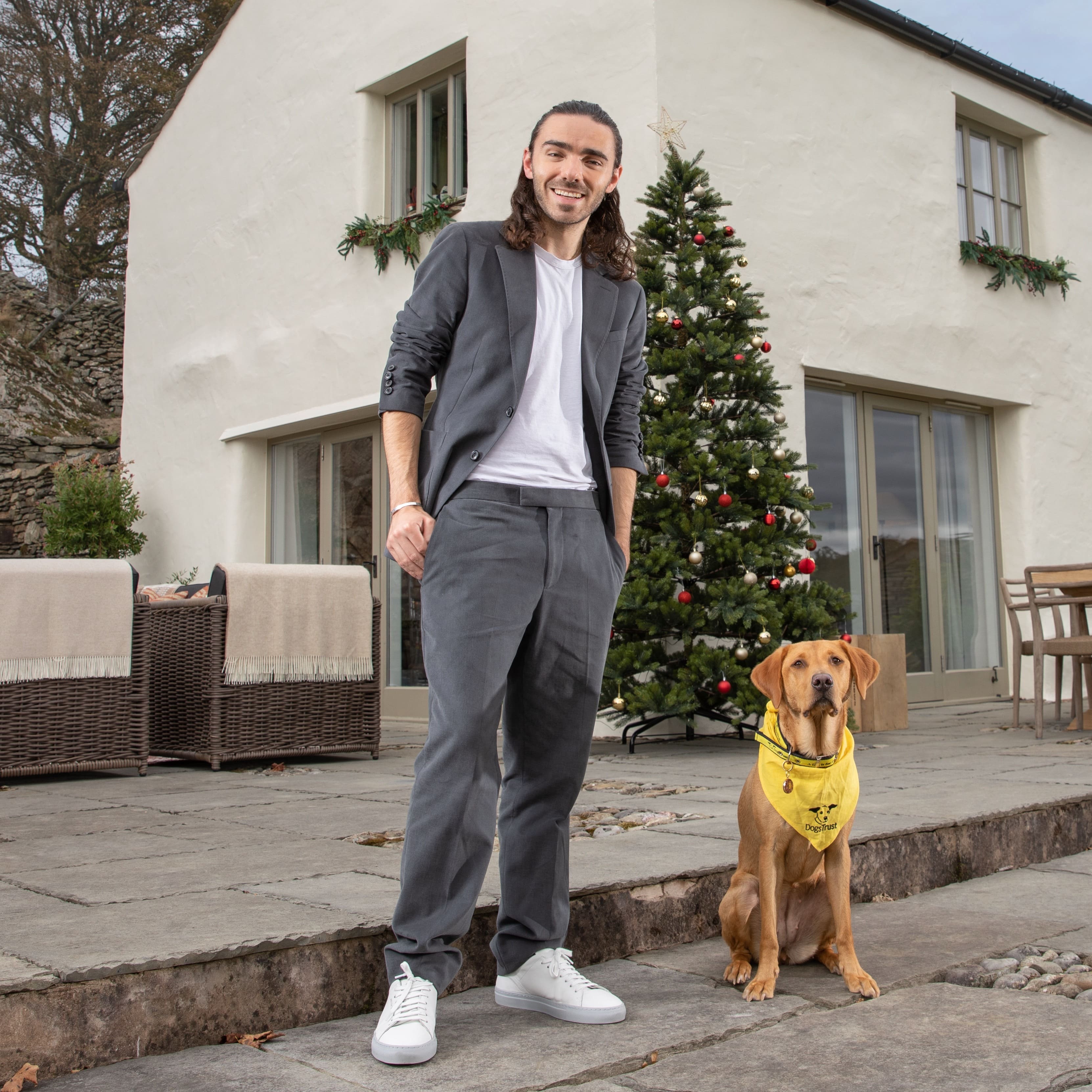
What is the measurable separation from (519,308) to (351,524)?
720 cm

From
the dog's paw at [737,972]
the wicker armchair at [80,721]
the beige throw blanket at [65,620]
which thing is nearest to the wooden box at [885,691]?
the wicker armchair at [80,721]

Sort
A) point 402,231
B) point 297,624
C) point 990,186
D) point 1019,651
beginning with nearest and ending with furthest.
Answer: point 297,624 → point 1019,651 → point 402,231 → point 990,186

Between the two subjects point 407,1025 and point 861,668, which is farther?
point 861,668

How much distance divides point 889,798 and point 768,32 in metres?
5.48

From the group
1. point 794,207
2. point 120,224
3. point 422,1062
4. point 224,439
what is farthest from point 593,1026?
point 120,224

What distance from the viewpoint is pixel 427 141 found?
8.85 metres

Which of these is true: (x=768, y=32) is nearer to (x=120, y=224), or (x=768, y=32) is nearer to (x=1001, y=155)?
(x=1001, y=155)

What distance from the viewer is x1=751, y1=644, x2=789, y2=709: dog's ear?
8.63 feet

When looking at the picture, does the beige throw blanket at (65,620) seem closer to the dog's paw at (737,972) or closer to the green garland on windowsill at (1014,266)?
the dog's paw at (737,972)

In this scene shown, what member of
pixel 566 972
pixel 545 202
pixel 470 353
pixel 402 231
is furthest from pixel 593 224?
pixel 402 231

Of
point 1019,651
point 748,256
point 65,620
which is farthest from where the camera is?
point 748,256

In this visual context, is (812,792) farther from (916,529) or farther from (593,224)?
(916,529)

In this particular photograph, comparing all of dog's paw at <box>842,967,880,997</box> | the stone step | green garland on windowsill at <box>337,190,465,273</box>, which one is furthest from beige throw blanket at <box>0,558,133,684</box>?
green garland on windowsill at <box>337,190,465,273</box>

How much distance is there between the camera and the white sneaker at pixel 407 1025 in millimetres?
1979
